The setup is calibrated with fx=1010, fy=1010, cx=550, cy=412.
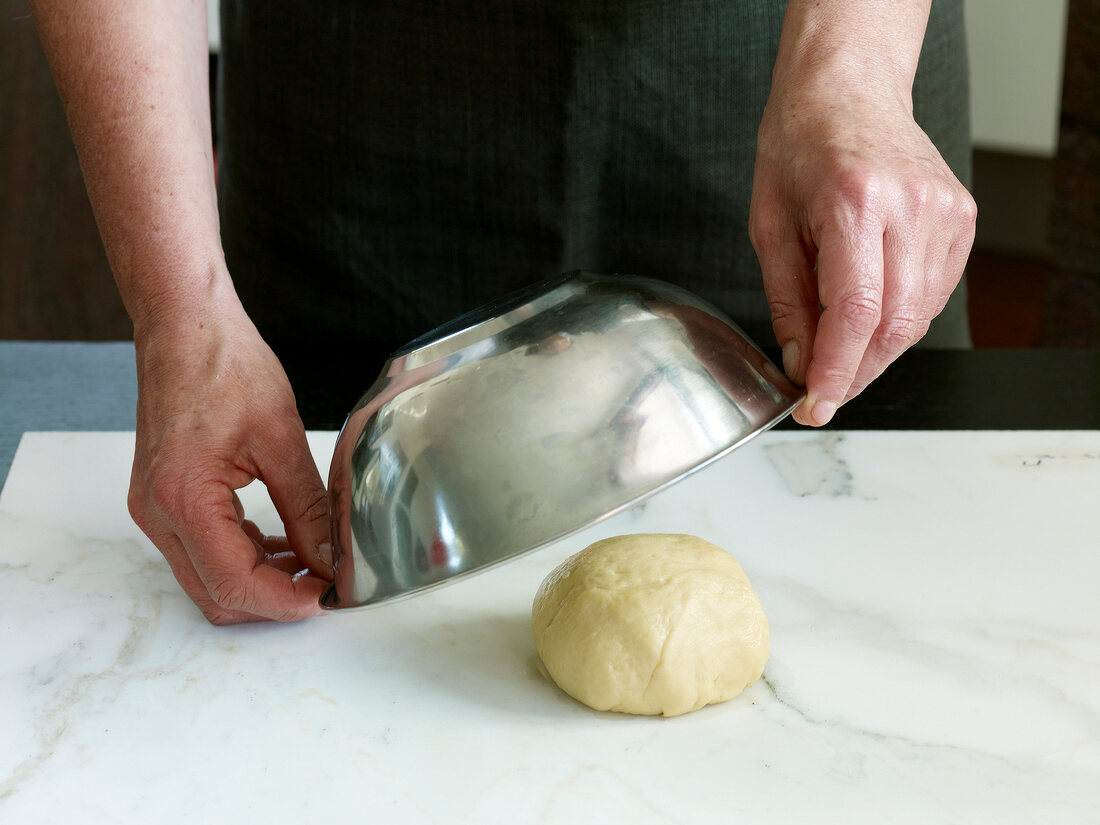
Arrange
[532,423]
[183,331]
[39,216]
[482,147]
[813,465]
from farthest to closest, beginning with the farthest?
[39,216] < [482,147] < [813,465] < [183,331] < [532,423]

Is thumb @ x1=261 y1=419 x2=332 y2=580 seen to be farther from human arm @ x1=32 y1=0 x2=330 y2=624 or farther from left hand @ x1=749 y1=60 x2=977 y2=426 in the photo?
left hand @ x1=749 y1=60 x2=977 y2=426

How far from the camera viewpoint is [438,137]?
119cm

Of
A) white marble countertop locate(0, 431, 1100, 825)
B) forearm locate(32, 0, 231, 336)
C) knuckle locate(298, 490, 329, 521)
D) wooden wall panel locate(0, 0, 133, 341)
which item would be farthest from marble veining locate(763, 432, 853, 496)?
wooden wall panel locate(0, 0, 133, 341)

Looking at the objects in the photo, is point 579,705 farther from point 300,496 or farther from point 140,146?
point 140,146

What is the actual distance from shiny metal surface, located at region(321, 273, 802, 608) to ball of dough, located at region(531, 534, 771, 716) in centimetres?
16

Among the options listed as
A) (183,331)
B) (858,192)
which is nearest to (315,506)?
(183,331)

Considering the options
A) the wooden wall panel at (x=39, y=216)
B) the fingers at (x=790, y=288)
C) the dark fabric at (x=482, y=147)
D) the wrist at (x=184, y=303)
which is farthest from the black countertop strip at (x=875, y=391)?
the wooden wall panel at (x=39, y=216)

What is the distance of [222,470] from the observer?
0.75 meters

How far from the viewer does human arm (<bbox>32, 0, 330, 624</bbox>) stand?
2.46 ft

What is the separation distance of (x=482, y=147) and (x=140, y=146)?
17.4 inches

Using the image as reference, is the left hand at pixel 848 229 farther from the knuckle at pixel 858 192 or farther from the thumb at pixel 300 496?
the thumb at pixel 300 496

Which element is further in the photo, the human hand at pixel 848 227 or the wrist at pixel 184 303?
the wrist at pixel 184 303

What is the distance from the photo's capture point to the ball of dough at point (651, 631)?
2.27 feet

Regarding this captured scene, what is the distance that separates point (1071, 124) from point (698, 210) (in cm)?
208
